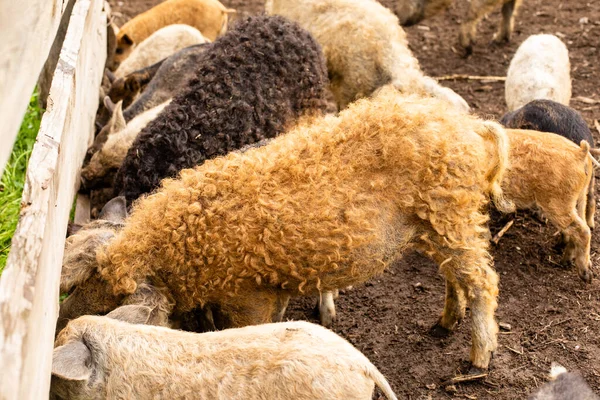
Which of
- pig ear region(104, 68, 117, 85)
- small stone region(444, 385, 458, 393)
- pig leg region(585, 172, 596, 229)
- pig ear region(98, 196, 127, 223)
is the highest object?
pig ear region(104, 68, 117, 85)

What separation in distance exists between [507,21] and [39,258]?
23.2 feet

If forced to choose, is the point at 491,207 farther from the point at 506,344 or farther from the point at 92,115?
the point at 92,115

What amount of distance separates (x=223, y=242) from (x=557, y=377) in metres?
1.74

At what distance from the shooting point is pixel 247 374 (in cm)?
328

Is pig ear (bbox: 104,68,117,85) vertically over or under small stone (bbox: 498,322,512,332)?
over

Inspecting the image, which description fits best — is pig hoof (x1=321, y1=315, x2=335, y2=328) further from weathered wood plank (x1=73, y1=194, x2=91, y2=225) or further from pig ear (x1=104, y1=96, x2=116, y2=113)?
pig ear (x1=104, y1=96, x2=116, y2=113)

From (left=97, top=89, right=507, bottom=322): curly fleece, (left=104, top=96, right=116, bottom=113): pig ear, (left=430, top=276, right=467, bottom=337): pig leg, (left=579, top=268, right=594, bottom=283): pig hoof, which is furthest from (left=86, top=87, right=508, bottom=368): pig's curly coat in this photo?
(left=104, top=96, right=116, bottom=113): pig ear

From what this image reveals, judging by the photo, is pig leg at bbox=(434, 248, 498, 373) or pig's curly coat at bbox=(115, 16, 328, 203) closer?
pig leg at bbox=(434, 248, 498, 373)

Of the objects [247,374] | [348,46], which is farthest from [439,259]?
[348,46]

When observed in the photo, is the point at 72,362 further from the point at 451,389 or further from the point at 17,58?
the point at 451,389

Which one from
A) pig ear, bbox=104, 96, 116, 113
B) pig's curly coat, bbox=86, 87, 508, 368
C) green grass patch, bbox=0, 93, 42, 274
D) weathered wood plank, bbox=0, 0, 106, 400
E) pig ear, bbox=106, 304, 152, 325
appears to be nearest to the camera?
weathered wood plank, bbox=0, 0, 106, 400

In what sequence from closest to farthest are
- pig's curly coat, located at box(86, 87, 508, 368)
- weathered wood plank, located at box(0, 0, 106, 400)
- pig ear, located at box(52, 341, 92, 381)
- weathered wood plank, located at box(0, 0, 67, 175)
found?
1. weathered wood plank, located at box(0, 0, 106, 400)
2. weathered wood plank, located at box(0, 0, 67, 175)
3. pig ear, located at box(52, 341, 92, 381)
4. pig's curly coat, located at box(86, 87, 508, 368)

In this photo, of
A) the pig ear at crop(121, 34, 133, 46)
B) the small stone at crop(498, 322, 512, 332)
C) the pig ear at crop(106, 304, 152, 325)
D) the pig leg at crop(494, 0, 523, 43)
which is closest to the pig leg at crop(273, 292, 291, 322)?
the pig ear at crop(106, 304, 152, 325)

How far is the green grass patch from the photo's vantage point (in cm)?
534
